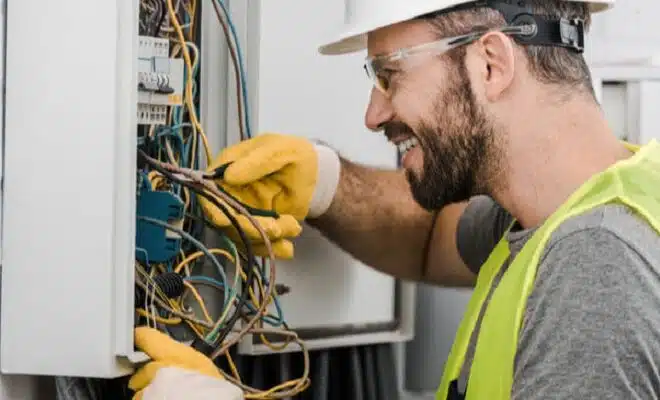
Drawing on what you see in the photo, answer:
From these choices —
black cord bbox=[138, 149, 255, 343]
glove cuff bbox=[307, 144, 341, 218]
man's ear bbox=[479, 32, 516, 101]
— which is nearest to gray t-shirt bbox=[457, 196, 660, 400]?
man's ear bbox=[479, 32, 516, 101]

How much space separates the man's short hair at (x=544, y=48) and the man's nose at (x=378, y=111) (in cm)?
16

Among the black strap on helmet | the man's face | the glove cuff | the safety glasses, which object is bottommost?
the glove cuff

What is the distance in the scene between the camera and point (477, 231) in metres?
1.84

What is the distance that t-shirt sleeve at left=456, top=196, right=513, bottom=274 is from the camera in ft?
5.90

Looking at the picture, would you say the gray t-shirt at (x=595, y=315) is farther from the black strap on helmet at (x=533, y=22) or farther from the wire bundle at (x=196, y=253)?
the wire bundle at (x=196, y=253)

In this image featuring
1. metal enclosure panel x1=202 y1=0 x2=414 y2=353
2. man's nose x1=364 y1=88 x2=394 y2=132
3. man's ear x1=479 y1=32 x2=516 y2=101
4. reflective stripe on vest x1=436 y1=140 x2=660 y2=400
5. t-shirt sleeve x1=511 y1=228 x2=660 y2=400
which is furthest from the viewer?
metal enclosure panel x1=202 y1=0 x2=414 y2=353

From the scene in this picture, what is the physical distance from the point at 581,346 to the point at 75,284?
65cm

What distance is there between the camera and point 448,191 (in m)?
1.47

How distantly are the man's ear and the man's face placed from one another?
0.10 feet

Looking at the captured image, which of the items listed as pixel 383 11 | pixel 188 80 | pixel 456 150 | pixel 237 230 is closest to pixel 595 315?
pixel 456 150

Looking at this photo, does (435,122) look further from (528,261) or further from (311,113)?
(311,113)

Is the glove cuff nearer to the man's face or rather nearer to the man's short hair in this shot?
the man's face

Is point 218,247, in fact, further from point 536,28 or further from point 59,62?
point 536,28

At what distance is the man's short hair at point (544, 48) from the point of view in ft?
4.46
